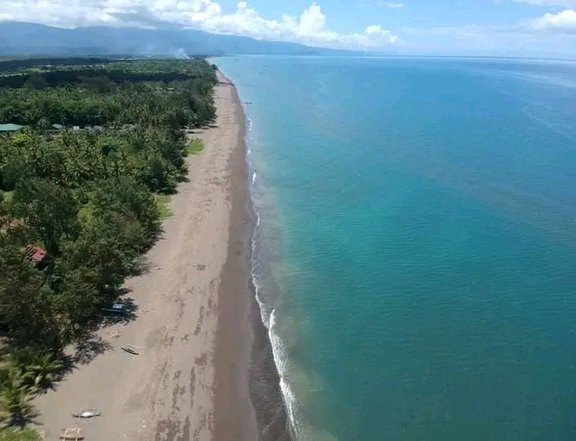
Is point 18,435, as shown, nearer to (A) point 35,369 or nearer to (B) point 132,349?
(A) point 35,369

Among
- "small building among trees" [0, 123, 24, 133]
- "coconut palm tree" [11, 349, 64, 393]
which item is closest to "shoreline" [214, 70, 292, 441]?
"coconut palm tree" [11, 349, 64, 393]

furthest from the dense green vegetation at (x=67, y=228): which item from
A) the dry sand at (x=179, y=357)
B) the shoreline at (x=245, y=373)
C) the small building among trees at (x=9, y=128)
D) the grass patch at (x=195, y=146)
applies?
the shoreline at (x=245, y=373)

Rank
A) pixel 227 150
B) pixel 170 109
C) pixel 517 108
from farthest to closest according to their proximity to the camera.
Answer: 1. pixel 517 108
2. pixel 170 109
3. pixel 227 150

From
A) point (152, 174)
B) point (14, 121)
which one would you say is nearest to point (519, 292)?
point (152, 174)

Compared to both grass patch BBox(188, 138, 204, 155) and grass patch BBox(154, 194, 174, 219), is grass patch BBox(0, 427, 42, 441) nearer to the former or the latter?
grass patch BBox(154, 194, 174, 219)

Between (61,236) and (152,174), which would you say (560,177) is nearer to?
(152,174)

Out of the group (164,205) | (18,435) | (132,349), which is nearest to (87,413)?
(18,435)
